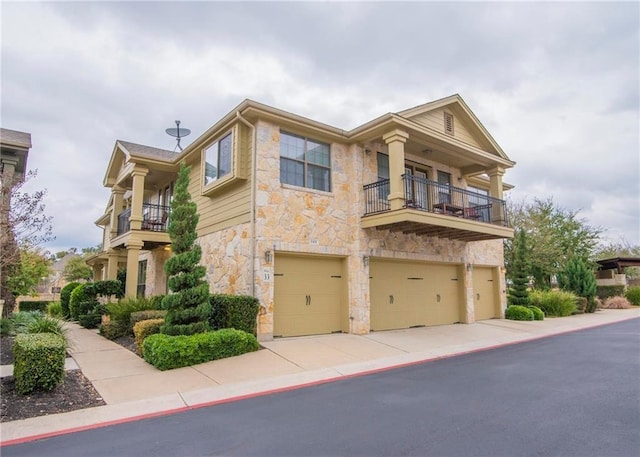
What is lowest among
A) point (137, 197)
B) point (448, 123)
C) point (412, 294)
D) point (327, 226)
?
point (412, 294)

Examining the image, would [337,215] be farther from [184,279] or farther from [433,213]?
[184,279]

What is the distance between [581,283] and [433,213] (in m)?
15.1

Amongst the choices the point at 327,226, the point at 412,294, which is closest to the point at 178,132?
the point at 327,226

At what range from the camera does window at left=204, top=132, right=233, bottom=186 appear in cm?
1173

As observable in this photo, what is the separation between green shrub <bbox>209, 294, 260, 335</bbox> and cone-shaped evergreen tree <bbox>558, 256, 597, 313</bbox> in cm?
1930

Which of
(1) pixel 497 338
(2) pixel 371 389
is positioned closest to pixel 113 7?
(2) pixel 371 389

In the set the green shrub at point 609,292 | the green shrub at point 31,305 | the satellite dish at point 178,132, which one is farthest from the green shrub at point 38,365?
the green shrub at point 609,292

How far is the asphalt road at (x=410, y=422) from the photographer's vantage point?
13.5 ft

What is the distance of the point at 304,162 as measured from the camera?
1154cm

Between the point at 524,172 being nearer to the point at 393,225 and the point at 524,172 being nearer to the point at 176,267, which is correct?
the point at 393,225

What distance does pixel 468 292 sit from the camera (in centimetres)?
1516

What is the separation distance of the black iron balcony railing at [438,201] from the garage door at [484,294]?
2871 mm

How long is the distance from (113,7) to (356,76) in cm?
924

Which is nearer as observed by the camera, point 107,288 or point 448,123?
point 448,123
